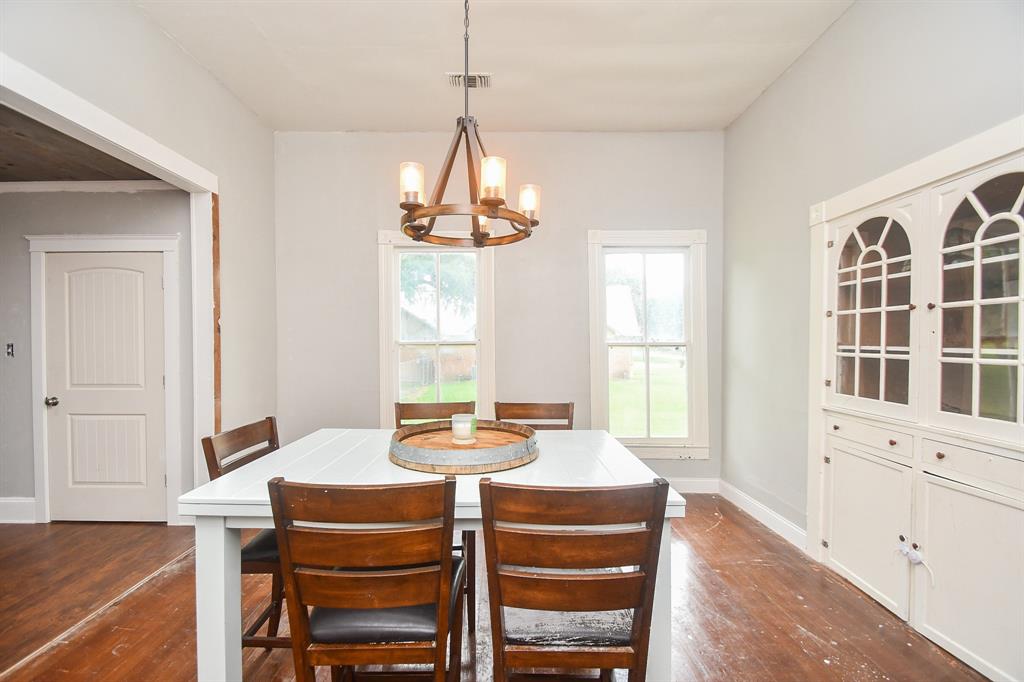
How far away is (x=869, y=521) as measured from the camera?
2451 millimetres

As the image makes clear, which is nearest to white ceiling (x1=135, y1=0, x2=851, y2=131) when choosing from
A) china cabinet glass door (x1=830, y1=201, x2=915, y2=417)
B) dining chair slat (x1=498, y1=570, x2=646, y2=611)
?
china cabinet glass door (x1=830, y1=201, x2=915, y2=417)

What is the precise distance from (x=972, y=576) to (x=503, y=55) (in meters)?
3.47

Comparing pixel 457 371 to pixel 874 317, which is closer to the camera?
pixel 874 317

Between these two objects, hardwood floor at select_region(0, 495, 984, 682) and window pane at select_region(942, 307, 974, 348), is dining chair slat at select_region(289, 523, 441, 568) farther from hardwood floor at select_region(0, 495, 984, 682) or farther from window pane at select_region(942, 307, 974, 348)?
window pane at select_region(942, 307, 974, 348)

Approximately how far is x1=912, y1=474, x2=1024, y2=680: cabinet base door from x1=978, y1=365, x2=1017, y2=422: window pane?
1.05ft

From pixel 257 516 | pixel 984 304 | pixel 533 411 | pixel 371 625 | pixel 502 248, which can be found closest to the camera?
pixel 371 625

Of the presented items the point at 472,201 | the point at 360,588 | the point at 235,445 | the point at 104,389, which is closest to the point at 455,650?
the point at 360,588

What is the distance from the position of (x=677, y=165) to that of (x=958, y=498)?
3.00 m

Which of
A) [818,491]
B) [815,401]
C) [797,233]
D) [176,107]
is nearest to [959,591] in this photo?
[818,491]

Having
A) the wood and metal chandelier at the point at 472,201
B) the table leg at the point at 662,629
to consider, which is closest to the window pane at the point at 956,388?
the table leg at the point at 662,629

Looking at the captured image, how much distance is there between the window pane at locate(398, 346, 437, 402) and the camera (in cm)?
402

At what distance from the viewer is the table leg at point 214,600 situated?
1484 millimetres

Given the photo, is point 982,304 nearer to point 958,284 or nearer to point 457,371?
point 958,284

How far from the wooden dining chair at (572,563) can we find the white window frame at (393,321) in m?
2.68
